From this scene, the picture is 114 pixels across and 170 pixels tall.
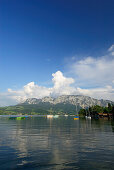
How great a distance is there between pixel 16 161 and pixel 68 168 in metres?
8.61

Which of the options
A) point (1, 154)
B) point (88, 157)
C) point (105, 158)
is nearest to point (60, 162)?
point (88, 157)

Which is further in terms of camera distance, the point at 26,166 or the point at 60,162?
the point at 60,162

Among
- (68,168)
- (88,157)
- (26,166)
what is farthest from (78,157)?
(26,166)

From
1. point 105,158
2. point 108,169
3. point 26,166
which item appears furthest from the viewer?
point 105,158

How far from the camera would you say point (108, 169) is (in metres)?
17.5

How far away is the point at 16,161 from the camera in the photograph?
20859 millimetres

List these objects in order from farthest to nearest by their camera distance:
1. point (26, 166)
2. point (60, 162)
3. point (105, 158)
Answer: point (105, 158) → point (60, 162) → point (26, 166)

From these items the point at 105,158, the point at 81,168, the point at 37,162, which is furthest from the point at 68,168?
the point at 105,158

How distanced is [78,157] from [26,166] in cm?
914

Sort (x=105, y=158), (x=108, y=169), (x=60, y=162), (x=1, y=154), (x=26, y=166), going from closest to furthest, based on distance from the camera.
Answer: (x=108, y=169) → (x=26, y=166) → (x=60, y=162) → (x=105, y=158) → (x=1, y=154)

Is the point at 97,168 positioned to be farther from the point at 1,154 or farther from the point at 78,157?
the point at 1,154

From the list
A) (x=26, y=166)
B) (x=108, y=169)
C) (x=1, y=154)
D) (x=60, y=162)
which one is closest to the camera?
(x=108, y=169)

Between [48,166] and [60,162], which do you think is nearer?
[48,166]

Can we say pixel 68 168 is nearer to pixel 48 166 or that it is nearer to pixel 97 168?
pixel 48 166
